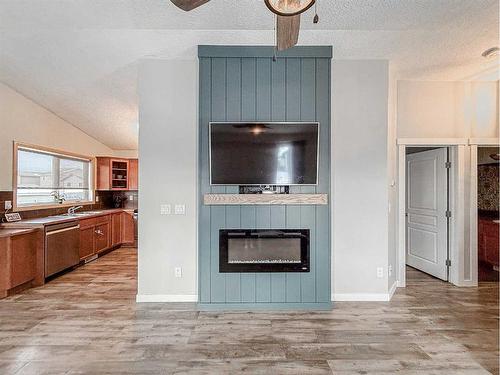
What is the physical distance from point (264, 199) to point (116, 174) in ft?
16.5

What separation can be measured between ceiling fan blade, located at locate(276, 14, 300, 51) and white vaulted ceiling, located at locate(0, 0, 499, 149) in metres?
0.78

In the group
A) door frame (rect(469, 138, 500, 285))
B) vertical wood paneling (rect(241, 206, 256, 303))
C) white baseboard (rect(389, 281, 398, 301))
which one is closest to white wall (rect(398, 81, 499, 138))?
door frame (rect(469, 138, 500, 285))

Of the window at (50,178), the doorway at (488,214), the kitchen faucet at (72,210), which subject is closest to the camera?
the doorway at (488,214)

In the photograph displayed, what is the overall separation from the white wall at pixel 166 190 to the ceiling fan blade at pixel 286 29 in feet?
5.64

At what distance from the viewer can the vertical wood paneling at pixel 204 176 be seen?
3.54 meters

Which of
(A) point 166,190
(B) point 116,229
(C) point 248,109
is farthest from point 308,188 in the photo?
(B) point 116,229

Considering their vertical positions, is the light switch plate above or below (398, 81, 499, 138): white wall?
below

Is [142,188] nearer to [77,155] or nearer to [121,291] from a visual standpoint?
[121,291]

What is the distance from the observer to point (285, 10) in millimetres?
1770

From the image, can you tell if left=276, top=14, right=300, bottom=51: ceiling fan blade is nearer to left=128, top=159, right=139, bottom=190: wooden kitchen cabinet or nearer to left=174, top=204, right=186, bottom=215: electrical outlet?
left=174, top=204, right=186, bottom=215: electrical outlet

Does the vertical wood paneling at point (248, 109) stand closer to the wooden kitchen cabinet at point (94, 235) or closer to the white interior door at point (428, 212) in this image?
the white interior door at point (428, 212)

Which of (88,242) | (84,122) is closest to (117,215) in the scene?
(88,242)

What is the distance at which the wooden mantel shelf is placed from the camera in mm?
3488

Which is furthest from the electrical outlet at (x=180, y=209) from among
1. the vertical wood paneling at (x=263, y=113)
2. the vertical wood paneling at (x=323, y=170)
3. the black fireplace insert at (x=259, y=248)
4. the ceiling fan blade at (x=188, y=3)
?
the ceiling fan blade at (x=188, y=3)
